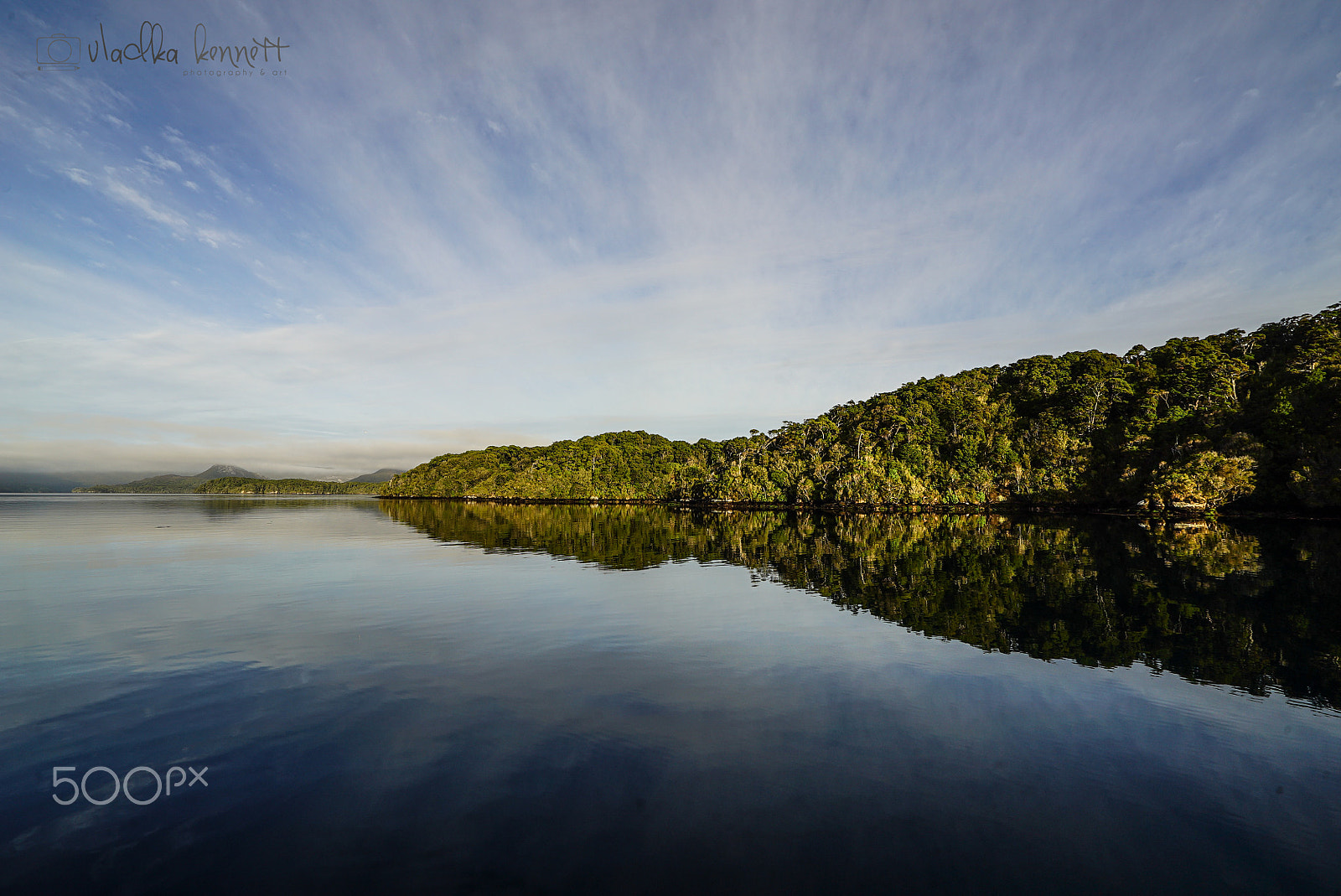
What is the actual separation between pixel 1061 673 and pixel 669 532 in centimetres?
5048

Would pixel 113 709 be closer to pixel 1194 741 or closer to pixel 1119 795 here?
pixel 1119 795

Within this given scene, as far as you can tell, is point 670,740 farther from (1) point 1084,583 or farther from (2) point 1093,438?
(2) point 1093,438

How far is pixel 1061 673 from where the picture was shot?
48.1ft

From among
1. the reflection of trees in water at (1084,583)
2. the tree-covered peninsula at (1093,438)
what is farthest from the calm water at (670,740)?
the tree-covered peninsula at (1093,438)

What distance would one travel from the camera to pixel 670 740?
10.6m

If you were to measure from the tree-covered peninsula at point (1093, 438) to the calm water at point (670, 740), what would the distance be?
2862 inches

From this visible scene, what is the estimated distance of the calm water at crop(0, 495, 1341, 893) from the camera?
278 inches

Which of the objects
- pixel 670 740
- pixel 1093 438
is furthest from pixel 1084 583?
pixel 1093 438

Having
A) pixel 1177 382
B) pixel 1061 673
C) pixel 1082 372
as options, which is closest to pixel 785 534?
pixel 1061 673

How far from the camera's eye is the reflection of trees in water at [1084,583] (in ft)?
53.8

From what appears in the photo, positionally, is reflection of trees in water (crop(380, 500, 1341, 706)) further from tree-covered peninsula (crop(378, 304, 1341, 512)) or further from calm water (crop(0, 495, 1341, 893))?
tree-covered peninsula (crop(378, 304, 1341, 512))

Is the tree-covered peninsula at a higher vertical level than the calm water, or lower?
higher

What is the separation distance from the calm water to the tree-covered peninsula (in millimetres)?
72702

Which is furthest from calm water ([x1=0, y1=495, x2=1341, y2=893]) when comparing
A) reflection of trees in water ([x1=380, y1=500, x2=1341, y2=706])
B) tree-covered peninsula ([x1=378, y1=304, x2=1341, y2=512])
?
tree-covered peninsula ([x1=378, y1=304, x2=1341, y2=512])
